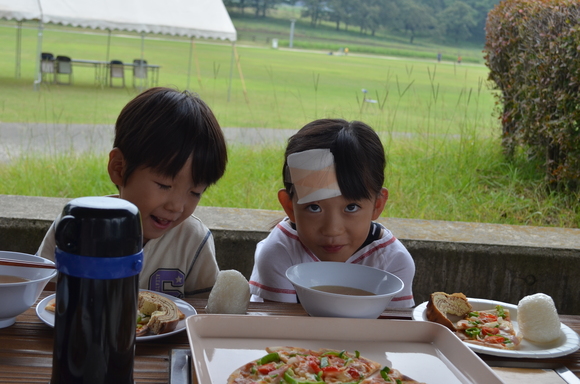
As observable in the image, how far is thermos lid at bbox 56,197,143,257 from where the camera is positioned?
78 centimetres

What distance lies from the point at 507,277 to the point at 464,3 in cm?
2131

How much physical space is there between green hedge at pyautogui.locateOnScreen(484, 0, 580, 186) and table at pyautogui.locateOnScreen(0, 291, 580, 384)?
10.0 ft

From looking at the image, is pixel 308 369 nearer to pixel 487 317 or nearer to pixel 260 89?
pixel 487 317

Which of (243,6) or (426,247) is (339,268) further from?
(243,6)

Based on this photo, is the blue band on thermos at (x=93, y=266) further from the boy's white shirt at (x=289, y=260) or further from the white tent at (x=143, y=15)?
the white tent at (x=143, y=15)

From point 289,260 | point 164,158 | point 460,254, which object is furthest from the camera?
point 460,254

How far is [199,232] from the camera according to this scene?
2.05 meters

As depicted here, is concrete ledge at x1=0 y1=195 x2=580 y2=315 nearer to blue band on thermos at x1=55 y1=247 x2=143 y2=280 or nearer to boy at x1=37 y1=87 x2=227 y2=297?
boy at x1=37 y1=87 x2=227 y2=297

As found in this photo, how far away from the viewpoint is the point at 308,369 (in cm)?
106

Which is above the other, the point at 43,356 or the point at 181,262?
the point at 43,356

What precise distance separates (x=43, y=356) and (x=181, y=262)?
940 millimetres

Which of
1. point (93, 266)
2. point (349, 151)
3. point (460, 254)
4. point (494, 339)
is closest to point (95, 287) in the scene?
point (93, 266)

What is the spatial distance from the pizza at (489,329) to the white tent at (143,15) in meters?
13.1

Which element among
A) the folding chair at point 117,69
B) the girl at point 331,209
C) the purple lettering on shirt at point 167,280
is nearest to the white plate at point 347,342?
the girl at point 331,209
